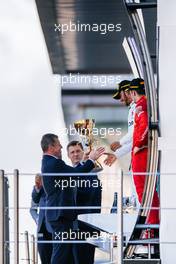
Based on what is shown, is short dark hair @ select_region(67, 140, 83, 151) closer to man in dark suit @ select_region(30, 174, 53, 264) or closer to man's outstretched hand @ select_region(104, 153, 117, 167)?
man's outstretched hand @ select_region(104, 153, 117, 167)

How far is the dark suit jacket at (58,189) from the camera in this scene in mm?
5992

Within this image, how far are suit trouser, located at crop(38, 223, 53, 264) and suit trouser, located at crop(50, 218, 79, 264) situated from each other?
0.08 ft

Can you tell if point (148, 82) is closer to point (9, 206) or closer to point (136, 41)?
point (136, 41)

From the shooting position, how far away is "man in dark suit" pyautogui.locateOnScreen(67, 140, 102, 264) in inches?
236

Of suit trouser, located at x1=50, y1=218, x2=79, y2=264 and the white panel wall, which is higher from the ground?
the white panel wall

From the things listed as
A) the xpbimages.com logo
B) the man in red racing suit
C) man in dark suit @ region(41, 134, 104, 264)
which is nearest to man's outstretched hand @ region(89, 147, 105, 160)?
man in dark suit @ region(41, 134, 104, 264)

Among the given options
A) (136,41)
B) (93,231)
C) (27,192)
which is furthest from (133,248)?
(136,41)

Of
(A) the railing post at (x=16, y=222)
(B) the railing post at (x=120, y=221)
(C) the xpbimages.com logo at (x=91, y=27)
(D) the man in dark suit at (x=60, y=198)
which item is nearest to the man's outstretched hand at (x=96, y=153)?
(D) the man in dark suit at (x=60, y=198)

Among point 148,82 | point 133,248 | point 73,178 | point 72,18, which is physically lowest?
point 133,248

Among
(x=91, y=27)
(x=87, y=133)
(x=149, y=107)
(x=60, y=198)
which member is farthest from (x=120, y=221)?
(x=91, y=27)

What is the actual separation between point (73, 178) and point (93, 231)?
0.32 m

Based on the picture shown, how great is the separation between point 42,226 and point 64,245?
16 cm

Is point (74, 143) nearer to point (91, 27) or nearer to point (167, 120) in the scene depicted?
point (167, 120)

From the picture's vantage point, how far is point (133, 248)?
5957mm
